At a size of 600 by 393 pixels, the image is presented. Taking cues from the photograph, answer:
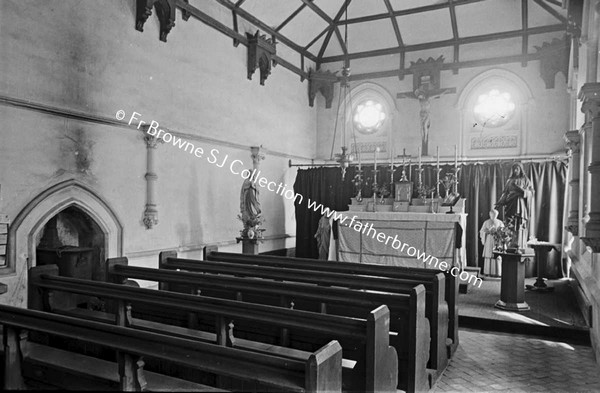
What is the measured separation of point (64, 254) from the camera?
5.43 m

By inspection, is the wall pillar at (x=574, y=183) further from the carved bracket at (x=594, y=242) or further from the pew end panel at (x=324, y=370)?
the pew end panel at (x=324, y=370)

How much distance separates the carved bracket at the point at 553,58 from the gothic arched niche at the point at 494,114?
1.46ft

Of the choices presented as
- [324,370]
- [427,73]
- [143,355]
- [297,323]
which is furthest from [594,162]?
[427,73]

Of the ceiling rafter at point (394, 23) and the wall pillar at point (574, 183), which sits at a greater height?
the ceiling rafter at point (394, 23)

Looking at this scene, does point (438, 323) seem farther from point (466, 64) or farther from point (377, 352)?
point (466, 64)

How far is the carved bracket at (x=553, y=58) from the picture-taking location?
9.27m

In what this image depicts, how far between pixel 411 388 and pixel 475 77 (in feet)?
28.8

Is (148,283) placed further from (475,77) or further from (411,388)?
(475,77)

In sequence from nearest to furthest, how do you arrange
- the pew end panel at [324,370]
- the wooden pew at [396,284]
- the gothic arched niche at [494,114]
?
the pew end panel at [324,370] < the wooden pew at [396,284] < the gothic arched niche at [494,114]

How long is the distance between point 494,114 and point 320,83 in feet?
14.0

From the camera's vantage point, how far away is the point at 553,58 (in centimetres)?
945

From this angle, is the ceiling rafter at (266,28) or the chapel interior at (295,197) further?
the ceiling rafter at (266,28)

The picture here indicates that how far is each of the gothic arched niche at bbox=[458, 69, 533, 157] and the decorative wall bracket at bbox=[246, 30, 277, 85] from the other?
4552 mm

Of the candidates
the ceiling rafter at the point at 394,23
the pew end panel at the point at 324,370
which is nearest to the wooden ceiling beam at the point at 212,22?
the ceiling rafter at the point at 394,23
